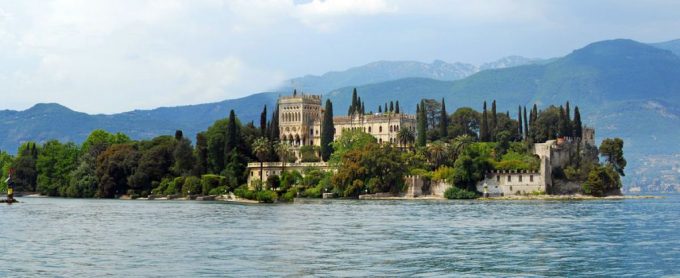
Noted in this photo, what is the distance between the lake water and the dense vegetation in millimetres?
38806

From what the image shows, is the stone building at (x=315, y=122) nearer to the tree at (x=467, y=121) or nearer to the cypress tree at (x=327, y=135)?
the tree at (x=467, y=121)

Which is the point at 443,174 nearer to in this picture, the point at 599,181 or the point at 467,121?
the point at 599,181

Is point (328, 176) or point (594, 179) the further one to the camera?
point (328, 176)

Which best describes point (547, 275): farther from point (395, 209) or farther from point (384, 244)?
point (395, 209)

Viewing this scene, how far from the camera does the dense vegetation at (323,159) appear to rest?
115 meters

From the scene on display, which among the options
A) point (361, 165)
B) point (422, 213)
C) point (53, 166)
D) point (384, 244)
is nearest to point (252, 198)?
point (361, 165)

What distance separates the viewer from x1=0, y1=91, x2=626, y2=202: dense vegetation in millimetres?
114625

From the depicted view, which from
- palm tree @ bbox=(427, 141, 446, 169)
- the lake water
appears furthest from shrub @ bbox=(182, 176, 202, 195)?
the lake water

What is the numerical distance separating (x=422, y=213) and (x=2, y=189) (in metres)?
101

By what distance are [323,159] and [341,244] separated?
8660 cm

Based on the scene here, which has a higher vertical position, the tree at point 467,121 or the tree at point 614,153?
the tree at point 467,121

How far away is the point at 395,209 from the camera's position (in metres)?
84.9

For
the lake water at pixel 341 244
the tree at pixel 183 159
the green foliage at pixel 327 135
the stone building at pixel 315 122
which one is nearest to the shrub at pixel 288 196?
the tree at pixel 183 159

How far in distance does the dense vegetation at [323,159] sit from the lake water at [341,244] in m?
38.8
